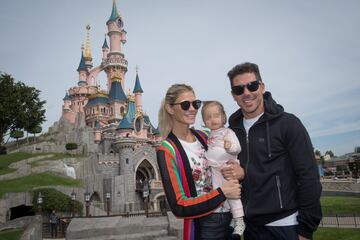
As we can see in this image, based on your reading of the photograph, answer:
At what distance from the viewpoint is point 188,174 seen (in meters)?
2.97

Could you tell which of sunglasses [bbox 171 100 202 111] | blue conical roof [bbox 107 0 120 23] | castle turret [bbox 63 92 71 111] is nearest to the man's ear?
sunglasses [bbox 171 100 202 111]

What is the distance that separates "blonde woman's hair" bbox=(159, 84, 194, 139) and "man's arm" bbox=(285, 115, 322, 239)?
1.16 m

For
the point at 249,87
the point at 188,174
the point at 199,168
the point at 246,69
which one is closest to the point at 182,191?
the point at 188,174

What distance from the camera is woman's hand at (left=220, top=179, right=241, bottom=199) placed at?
276 cm

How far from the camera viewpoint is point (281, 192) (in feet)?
9.39

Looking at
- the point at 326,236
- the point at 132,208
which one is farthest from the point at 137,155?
the point at 326,236

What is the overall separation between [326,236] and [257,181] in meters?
8.02

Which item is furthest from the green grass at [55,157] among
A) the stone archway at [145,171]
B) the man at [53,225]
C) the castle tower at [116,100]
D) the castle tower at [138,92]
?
the castle tower at [138,92]

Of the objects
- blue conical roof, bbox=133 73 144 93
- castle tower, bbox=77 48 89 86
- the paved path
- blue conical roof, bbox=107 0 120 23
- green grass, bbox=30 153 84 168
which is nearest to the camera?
the paved path

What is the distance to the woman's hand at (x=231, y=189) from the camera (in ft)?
9.05

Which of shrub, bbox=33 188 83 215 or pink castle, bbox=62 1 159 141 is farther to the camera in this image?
pink castle, bbox=62 1 159 141

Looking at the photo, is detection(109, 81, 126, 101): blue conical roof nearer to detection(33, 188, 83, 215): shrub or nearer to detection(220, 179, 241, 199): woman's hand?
detection(33, 188, 83, 215): shrub

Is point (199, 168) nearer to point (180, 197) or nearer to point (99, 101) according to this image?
point (180, 197)

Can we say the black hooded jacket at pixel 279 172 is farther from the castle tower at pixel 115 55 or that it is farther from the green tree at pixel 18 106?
the castle tower at pixel 115 55
